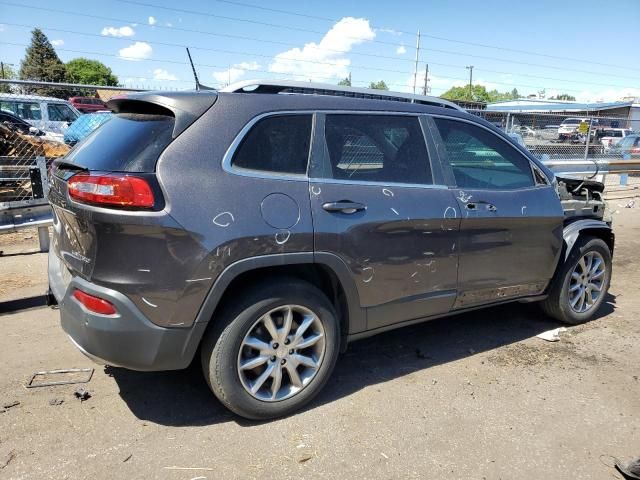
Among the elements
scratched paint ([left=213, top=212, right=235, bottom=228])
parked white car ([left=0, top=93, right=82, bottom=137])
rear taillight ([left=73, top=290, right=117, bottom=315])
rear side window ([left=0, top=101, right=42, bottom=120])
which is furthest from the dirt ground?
rear side window ([left=0, top=101, right=42, bottom=120])

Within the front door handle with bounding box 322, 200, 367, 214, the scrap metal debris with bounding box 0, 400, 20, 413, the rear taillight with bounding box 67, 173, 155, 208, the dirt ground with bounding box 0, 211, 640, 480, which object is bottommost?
the dirt ground with bounding box 0, 211, 640, 480

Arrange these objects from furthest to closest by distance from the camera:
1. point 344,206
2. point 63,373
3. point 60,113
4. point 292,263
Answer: point 60,113
point 63,373
point 344,206
point 292,263

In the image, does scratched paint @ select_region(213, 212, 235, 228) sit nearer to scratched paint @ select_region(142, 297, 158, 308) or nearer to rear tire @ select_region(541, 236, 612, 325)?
scratched paint @ select_region(142, 297, 158, 308)

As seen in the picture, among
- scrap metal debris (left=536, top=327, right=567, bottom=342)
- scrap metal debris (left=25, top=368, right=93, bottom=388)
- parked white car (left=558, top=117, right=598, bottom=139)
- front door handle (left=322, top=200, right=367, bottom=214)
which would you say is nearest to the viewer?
front door handle (left=322, top=200, right=367, bottom=214)

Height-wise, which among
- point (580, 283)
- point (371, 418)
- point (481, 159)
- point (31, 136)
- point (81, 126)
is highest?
point (81, 126)

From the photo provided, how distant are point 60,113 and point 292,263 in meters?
13.8

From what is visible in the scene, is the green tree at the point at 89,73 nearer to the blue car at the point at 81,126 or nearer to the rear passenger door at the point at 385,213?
the blue car at the point at 81,126

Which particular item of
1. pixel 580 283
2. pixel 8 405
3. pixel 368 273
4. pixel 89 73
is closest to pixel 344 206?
pixel 368 273

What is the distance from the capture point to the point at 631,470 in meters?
2.58

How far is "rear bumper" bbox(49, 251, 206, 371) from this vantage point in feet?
8.30

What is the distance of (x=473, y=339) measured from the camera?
4.32 m

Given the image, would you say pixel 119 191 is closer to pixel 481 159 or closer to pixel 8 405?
pixel 8 405

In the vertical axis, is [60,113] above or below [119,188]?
above

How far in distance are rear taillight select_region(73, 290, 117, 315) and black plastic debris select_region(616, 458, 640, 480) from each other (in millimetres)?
2666
